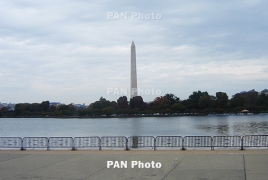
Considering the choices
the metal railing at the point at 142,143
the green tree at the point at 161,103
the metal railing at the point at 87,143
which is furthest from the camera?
the green tree at the point at 161,103

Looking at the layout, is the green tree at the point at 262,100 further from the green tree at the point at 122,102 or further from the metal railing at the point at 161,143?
the metal railing at the point at 161,143

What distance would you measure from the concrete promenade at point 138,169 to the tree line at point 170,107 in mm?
111801

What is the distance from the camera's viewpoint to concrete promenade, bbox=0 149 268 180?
1359cm

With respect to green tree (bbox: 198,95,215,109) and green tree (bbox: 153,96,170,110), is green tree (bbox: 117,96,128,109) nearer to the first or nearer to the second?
green tree (bbox: 153,96,170,110)

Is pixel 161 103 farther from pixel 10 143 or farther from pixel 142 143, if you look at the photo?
pixel 142 143

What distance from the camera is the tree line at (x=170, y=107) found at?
454 ft

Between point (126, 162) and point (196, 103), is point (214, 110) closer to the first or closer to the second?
point (196, 103)

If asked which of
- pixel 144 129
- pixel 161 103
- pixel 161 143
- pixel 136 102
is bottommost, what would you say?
pixel 144 129

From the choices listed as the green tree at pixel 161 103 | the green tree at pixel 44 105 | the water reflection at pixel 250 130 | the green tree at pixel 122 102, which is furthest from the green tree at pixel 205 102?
the water reflection at pixel 250 130

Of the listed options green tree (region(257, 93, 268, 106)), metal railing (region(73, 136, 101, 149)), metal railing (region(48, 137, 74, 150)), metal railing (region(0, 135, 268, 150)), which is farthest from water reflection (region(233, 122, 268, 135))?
green tree (region(257, 93, 268, 106))

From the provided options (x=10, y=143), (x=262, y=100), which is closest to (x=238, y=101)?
→ (x=262, y=100)

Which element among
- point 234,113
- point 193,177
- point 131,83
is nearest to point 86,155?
point 193,177

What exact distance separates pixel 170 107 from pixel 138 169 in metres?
135

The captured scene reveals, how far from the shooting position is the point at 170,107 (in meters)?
149
